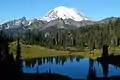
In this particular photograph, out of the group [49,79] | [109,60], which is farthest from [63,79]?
[109,60]

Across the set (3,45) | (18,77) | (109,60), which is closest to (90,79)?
(18,77)

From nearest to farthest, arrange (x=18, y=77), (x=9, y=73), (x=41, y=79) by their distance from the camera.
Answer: (x=9, y=73)
(x=18, y=77)
(x=41, y=79)

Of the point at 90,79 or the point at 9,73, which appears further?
the point at 90,79

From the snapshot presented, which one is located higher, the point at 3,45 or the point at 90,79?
the point at 3,45

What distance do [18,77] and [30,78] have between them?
19149mm

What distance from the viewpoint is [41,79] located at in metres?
97.2

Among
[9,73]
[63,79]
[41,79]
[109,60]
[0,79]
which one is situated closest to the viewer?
[0,79]

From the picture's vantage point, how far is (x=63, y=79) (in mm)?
106000

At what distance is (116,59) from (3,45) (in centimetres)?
12536

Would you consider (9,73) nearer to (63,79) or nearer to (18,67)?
(18,67)

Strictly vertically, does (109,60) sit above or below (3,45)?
below

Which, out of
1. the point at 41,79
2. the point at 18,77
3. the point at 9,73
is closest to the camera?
the point at 9,73

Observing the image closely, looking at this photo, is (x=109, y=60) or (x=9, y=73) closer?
(x=9, y=73)

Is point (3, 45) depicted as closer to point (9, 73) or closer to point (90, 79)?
point (9, 73)
